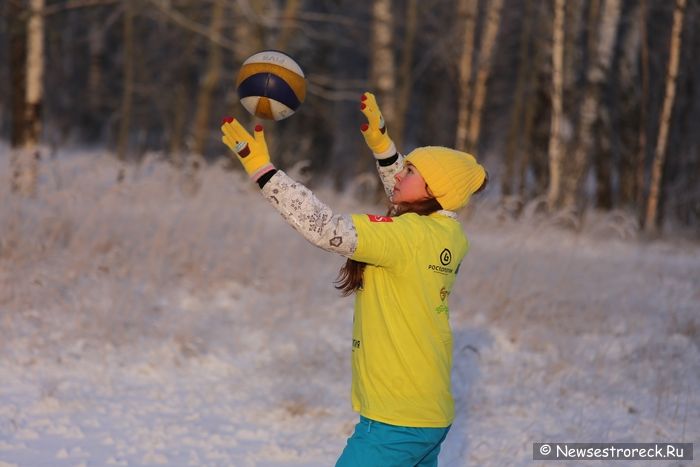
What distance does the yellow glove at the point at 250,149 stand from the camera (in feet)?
10.1

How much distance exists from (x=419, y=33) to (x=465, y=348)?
681 inches

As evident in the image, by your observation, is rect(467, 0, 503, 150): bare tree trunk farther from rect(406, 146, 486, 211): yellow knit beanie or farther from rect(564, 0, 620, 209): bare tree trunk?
rect(406, 146, 486, 211): yellow knit beanie

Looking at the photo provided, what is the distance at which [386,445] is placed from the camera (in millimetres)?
3264

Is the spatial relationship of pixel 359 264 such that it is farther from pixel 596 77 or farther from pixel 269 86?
pixel 596 77

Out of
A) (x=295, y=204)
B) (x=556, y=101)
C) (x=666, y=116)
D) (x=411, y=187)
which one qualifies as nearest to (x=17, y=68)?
(x=556, y=101)

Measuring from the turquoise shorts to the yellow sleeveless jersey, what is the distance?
0.03m

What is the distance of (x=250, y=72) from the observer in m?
3.93

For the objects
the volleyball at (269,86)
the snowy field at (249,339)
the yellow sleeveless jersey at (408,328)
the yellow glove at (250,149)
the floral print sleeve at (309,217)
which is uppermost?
the volleyball at (269,86)

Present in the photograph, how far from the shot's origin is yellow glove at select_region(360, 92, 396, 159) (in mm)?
3811

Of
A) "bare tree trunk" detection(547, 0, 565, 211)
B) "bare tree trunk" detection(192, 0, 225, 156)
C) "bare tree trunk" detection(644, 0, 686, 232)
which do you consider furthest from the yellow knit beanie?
"bare tree trunk" detection(192, 0, 225, 156)

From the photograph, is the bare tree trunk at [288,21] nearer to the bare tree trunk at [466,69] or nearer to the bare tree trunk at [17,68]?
the bare tree trunk at [466,69]

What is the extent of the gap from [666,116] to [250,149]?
1155cm

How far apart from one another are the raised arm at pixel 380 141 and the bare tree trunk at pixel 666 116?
10.3 metres

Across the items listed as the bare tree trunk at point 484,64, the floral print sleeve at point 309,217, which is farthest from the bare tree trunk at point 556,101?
the floral print sleeve at point 309,217
